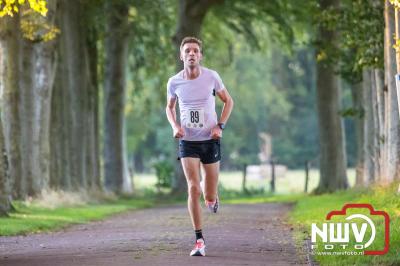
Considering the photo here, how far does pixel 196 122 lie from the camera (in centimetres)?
1211

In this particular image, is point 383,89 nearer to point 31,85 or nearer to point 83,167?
point 31,85

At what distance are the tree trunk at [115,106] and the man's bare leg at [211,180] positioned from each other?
24896mm

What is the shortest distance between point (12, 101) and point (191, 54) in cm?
1246

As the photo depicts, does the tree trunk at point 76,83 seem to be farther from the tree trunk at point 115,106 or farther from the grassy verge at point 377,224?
the grassy verge at point 377,224

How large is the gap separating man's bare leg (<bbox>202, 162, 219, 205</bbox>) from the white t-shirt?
37cm

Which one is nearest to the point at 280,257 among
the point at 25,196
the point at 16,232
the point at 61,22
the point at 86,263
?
the point at 86,263

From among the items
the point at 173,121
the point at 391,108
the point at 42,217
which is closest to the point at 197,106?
the point at 173,121

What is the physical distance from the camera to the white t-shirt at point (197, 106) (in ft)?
39.7

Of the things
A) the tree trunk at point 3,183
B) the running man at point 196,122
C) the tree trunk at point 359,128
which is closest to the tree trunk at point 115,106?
the tree trunk at point 359,128

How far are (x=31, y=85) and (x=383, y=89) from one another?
27.4 ft

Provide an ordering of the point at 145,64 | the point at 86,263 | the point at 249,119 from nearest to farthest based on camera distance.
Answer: the point at 86,263, the point at 145,64, the point at 249,119

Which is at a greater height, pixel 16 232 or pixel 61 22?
pixel 61 22

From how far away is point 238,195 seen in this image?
140 feet

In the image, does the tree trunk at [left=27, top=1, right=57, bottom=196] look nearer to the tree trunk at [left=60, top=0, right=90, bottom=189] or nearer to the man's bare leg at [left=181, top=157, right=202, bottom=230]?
the tree trunk at [left=60, top=0, right=90, bottom=189]
